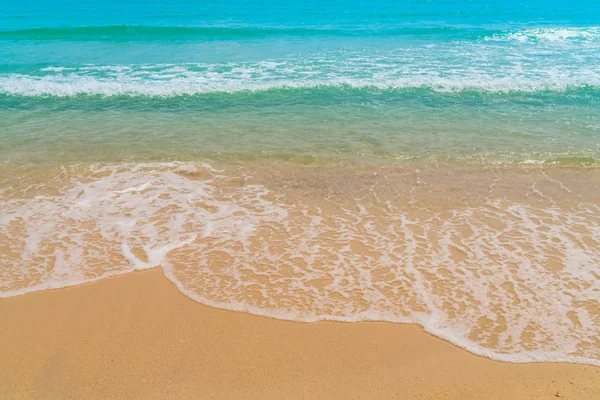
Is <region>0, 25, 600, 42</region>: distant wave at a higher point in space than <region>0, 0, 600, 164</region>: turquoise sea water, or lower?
higher

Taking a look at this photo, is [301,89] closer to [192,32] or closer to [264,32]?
[264,32]

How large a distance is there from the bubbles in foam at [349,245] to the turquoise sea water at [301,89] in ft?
5.18

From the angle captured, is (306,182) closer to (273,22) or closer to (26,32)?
(273,22)

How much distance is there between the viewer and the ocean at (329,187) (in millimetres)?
5121

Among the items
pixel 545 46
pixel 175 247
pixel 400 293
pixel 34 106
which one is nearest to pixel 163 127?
pixel 34 106

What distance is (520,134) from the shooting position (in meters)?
10.3

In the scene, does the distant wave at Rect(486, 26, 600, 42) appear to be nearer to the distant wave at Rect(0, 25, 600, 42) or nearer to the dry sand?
the distant wave at Rect(0, 25, 600, 42)

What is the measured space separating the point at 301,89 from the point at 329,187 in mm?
7300

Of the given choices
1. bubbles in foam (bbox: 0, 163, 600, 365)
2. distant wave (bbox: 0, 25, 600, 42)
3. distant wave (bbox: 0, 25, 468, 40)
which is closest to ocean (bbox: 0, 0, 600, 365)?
bubbles in foam (bbox: 0, 163, 600, 365)

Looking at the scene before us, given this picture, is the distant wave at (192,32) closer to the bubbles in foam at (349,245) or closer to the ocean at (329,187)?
the ocean at (329,187)

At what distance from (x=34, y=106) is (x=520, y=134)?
1324 centimetres

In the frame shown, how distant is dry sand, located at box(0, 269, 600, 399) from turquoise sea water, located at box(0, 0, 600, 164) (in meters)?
4.79

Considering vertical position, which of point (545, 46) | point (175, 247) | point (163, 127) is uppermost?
point (545, 46)

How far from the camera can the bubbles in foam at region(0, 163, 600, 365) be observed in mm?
4855
